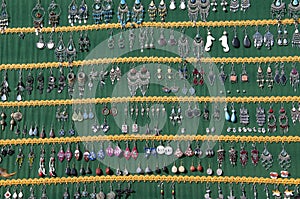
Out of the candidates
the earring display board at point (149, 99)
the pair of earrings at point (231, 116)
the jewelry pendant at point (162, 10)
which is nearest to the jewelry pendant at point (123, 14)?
the earring display board at point (149, 99)


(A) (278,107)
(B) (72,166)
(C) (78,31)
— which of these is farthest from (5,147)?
(A) (278,107)

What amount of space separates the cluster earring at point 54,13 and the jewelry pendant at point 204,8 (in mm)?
574

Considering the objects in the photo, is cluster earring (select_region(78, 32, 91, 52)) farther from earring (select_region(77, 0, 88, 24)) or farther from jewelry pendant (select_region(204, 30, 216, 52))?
jewelry pendant (select_region(204, 30, 216, 52))

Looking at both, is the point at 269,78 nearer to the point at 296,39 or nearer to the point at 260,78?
the point at 260,78

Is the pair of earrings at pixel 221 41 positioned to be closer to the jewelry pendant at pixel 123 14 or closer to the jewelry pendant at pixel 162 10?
the jewelry pendant at pixel 162 10

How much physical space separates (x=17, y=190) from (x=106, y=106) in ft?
1.58

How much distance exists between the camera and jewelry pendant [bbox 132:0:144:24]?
1659 millimetres

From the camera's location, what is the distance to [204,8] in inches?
64.6

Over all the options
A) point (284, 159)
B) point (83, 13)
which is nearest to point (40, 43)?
point (83, 13)

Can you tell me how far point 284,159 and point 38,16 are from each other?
43.9 inches

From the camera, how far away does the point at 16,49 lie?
66.7 inches

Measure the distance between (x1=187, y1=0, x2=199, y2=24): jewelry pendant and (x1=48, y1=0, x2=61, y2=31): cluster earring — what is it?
529mm

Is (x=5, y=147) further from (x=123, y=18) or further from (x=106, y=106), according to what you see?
(x=123, y=18)

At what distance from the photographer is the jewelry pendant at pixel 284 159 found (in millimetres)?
1559
